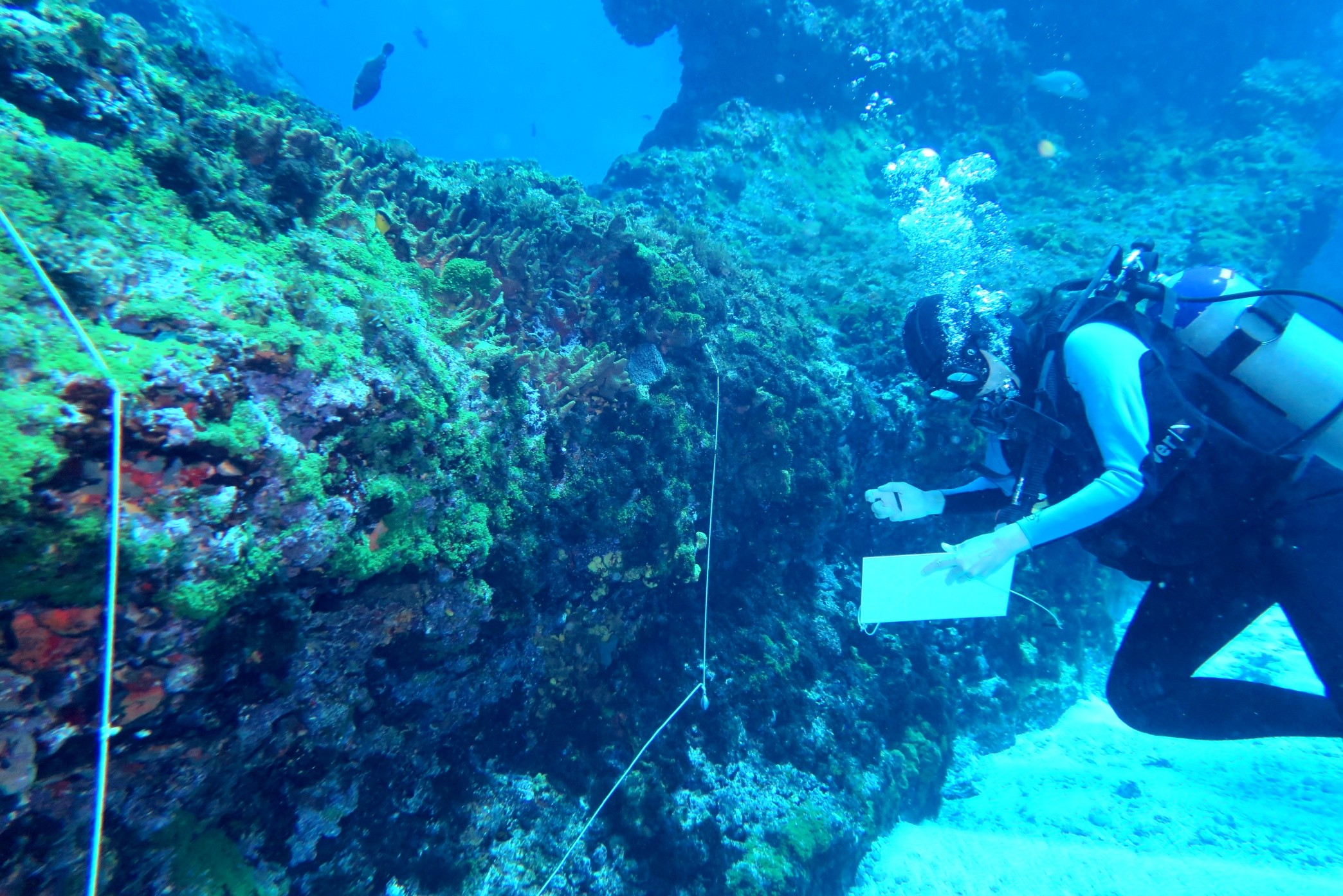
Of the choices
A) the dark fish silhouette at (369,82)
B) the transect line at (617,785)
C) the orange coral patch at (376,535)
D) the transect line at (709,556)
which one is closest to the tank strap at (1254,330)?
the transect line at (709,556)

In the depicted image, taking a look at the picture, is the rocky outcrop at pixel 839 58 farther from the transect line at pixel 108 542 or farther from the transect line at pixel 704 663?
the transect line at pixel 108 542

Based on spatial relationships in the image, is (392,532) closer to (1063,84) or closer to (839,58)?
(839,58)

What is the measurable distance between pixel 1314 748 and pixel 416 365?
28.0 feet

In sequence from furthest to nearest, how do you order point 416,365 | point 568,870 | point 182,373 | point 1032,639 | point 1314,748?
point 1032,639 < point 1314,748 < point 568,870 < point 416,365 < point 182,373

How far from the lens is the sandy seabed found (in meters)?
3.99

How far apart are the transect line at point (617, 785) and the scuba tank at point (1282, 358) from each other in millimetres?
3918

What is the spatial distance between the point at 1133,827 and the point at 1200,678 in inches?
82.0

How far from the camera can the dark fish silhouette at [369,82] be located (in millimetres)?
12180

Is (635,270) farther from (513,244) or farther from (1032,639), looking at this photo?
(1032,639)

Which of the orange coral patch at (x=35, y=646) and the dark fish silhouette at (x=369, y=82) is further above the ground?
the dark fish silhouette at (x=369, y=82)

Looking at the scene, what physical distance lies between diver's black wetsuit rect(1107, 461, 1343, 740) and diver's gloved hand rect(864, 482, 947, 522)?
4.67 ft

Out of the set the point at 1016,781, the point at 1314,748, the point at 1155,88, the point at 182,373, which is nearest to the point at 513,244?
the point at 182,373

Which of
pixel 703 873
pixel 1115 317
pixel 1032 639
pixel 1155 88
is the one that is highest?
pixel 1155 88

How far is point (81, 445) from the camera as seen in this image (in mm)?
1683
